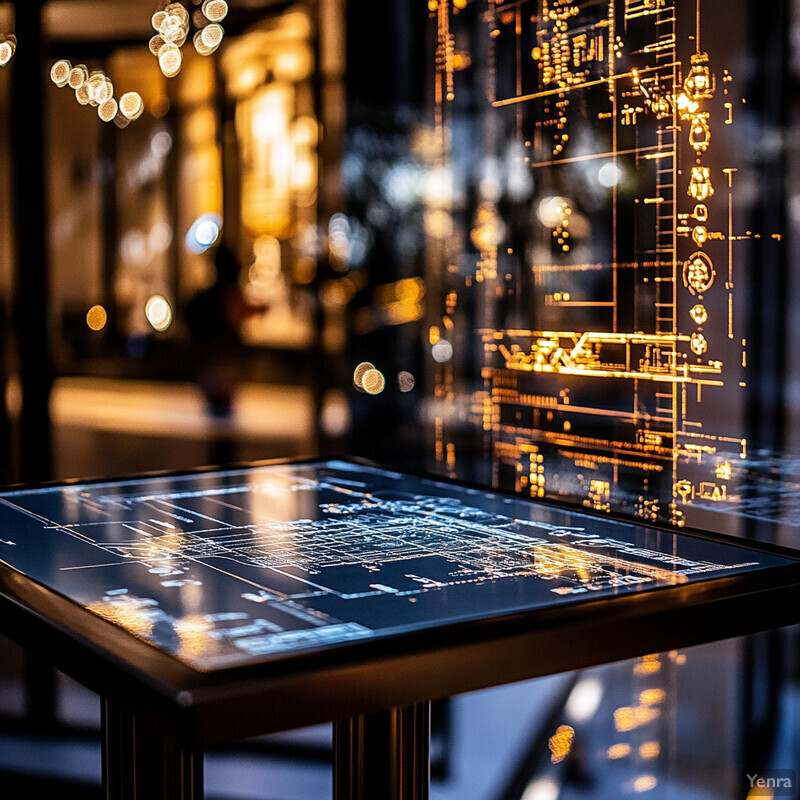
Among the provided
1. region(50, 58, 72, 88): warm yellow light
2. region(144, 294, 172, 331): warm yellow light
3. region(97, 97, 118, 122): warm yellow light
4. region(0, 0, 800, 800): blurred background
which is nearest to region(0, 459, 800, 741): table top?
region(0, 0, 800, 800): blurred background

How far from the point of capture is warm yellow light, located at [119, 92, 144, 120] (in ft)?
13.3

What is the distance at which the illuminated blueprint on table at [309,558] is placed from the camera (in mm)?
1164

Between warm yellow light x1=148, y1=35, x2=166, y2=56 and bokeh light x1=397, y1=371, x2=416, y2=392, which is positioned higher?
warm yellow light x1=148, y1=35, x2=166, y2=56

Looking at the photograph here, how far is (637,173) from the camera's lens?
1873 millimetres

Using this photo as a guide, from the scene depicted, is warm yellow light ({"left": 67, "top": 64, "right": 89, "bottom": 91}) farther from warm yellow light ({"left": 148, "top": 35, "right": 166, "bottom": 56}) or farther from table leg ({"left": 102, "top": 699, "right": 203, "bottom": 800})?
table leg ({"left": 102, "top": 699, "right": 203, "bottom": 800})

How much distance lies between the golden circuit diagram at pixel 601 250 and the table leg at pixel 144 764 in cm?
96

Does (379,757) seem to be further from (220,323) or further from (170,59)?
(170,59)

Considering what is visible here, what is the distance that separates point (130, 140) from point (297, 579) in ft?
10.8

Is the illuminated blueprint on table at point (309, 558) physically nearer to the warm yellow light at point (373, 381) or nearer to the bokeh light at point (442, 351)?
the bokeh light at point (442, 351)

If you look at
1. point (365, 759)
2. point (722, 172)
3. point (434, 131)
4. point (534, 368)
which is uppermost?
point (434, 131)

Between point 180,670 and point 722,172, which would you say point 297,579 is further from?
point 722,172

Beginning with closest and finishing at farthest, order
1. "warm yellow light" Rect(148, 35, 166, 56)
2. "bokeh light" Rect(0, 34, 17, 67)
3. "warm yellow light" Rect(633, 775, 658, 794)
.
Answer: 1. "warm yellow light" Rect(633, 775, 658, 794)
2. "bokeh light" Rect(0, 34, 17, 67)
3. "warm yellow light" Rect(148, 35, 166, 56)

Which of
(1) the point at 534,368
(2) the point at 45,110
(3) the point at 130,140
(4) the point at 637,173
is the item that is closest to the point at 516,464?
(1) the point at 534,368

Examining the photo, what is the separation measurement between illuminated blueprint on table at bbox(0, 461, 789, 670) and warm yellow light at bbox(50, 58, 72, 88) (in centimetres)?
198
